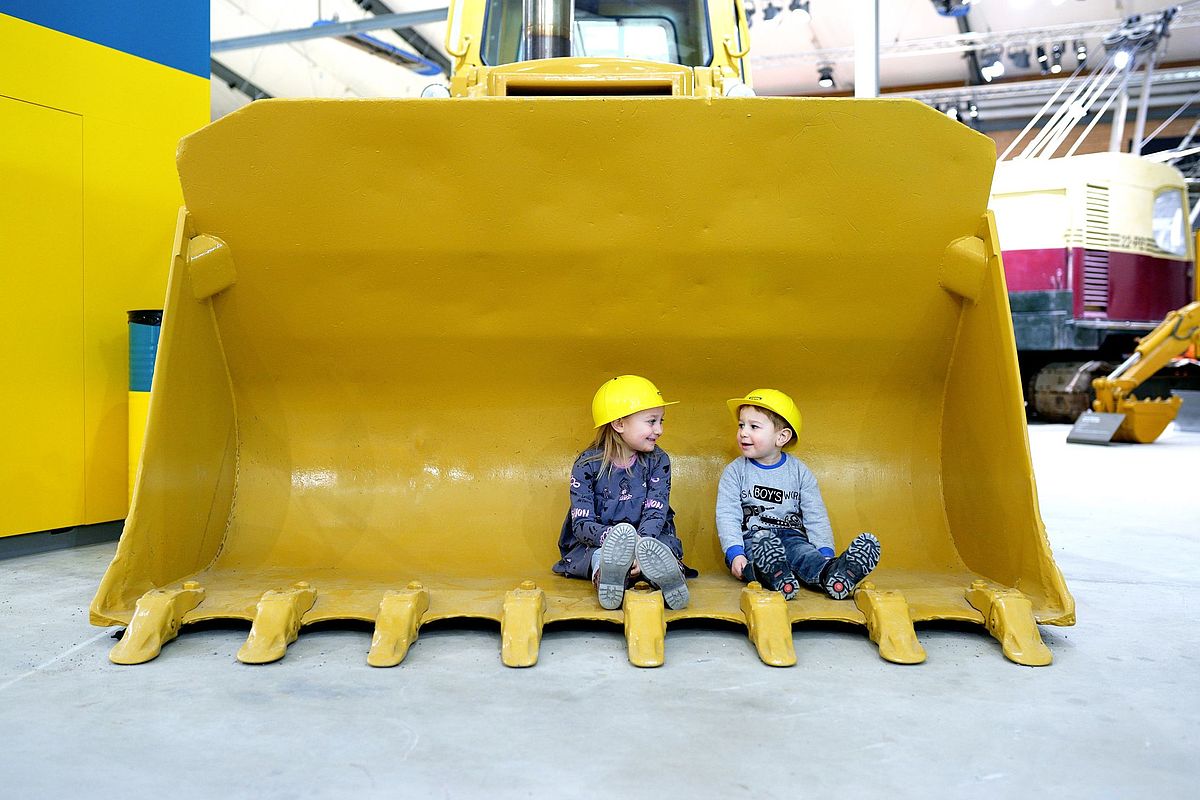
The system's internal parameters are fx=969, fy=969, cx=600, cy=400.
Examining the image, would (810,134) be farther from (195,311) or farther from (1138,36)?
(1138,36)

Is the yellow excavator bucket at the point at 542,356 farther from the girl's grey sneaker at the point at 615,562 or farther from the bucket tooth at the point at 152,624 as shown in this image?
the girl's grey sneaker at the point at 615,562

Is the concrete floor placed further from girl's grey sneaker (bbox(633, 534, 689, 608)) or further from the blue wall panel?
the blue wall panel

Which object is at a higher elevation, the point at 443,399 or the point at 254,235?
the point at 254,235

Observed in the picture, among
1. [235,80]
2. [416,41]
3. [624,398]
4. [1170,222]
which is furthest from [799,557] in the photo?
[235,80]

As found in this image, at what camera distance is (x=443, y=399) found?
347 centimetres

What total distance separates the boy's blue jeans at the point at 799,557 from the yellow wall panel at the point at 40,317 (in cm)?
306

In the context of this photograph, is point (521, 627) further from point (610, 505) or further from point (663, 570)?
point (610, 505)

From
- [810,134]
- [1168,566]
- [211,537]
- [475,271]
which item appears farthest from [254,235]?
[1168,566]

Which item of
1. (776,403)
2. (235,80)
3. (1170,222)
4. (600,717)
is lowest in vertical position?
(600,717)

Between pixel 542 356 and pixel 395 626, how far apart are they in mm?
1155

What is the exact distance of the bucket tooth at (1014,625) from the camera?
2.56 metres

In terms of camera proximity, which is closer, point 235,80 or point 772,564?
point 772,564

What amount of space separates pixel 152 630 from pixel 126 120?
295 cm

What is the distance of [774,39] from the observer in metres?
17.6
